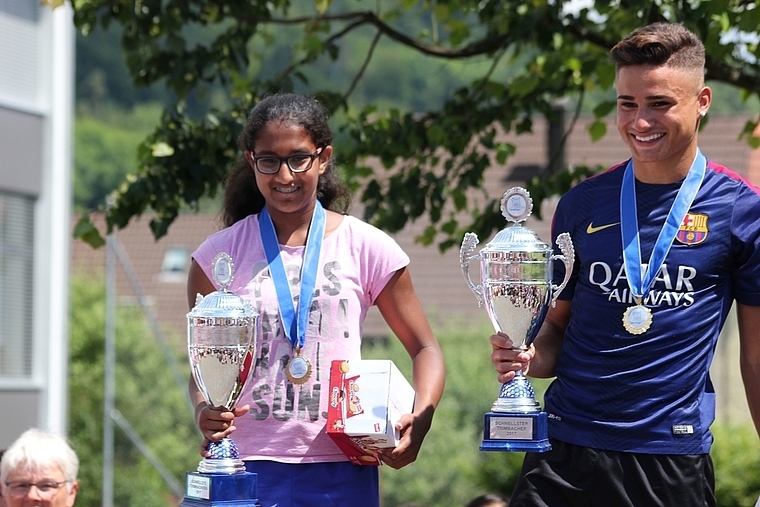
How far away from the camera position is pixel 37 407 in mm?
17875

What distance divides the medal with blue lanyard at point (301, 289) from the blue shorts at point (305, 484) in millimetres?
263

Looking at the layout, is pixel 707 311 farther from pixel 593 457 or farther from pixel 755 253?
pixel 593 457

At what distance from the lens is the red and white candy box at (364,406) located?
3543 millimetres

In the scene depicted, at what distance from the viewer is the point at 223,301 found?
3584mm

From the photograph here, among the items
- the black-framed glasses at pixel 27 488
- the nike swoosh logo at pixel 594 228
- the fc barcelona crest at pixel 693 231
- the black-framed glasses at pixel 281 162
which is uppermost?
the black-framed glasses at pixel 281 162

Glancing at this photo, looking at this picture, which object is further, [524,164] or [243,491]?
[524,164]

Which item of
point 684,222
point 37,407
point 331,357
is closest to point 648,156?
point 684,222

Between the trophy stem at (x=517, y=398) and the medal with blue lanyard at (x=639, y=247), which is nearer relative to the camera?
the medal with blue lanyard at (x=639, y=247)

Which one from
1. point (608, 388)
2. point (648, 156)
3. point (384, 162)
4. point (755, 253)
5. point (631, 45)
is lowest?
point (608, 388)

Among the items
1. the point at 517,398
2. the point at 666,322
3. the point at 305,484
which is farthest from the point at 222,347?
the point at 666,322

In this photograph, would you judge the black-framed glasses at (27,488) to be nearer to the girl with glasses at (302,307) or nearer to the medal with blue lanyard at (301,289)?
the girl with glasses at (302,307)

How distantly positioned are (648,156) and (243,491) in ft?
4.78

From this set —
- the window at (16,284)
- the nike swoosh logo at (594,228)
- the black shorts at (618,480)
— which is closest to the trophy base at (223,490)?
the black shorts at (618,480)

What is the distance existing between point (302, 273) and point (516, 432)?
803mm
